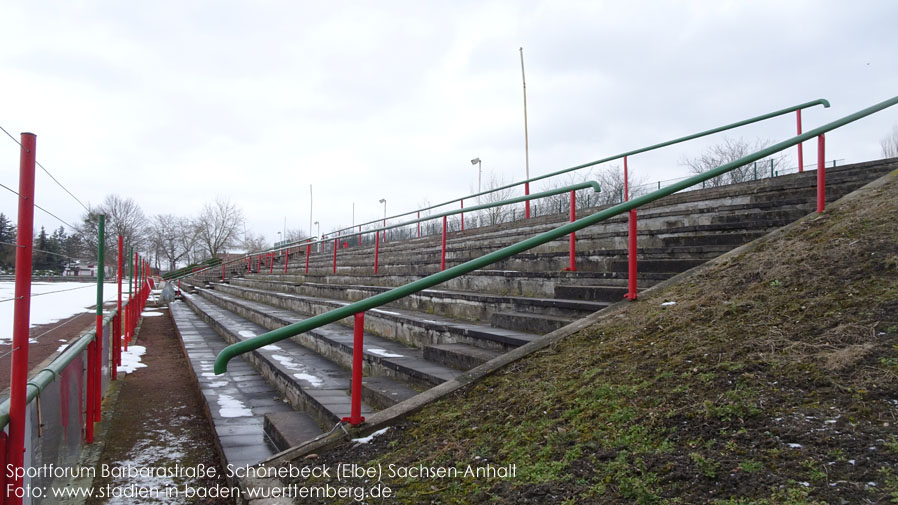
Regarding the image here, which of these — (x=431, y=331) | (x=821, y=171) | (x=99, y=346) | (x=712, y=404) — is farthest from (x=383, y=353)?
(x=821, y=171)

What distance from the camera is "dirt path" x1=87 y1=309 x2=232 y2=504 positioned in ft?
11.9

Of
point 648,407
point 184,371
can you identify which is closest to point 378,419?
point 648,407

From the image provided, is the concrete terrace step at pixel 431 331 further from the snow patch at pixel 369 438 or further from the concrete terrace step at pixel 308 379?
the snow patch at pixel 369 438

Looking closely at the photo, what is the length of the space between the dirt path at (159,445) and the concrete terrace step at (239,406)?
0.23 meters

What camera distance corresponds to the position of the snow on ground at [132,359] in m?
7.86

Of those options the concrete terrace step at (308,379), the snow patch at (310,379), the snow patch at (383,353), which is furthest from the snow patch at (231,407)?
the snow patch at (383,353)

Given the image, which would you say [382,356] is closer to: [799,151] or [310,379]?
[310,379]

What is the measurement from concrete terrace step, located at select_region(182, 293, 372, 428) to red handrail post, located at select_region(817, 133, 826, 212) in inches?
159

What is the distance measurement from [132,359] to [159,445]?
16.6 feet

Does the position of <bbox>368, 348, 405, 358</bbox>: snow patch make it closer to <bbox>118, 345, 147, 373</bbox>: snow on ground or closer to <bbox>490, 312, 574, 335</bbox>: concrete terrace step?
<bbox>490, 312, 574, 335</bbox>: concrete terrace step

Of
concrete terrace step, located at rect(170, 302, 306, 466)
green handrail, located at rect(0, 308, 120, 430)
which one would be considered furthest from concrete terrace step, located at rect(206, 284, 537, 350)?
green handrail, located at rect(0, 308, 120, 430)

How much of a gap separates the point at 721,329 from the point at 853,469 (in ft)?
4.11

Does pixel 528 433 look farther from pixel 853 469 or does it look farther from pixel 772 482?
pixel 853 469

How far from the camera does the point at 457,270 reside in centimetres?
334
